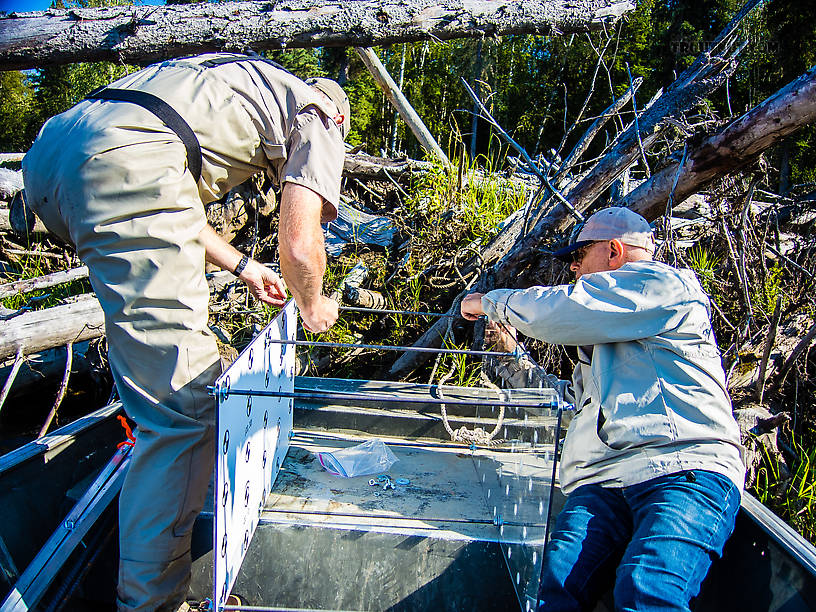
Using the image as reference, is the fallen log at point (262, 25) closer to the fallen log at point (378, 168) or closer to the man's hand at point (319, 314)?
the fallen log at point (378, 168)

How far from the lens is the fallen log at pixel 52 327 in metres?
3.09

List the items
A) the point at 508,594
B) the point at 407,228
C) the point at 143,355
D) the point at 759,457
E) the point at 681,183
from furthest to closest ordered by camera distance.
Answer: the point at 407,228
the point at 759,457
the point at 681,183
the point at 508,594
the point at 143,355

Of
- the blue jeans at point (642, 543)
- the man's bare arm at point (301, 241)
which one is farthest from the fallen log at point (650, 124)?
the blue jeans at point (642, 543)

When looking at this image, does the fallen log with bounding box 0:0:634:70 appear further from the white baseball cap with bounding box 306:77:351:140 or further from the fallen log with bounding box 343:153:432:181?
the white baseball cap with bounding box 306:77:351:140

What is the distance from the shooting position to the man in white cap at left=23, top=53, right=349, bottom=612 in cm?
181

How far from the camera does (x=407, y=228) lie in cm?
457

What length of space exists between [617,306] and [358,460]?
1.44m

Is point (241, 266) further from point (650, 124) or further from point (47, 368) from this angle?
point (47, 368)

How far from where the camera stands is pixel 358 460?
274 cm

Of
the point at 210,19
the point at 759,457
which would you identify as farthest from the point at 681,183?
the point at 210,19

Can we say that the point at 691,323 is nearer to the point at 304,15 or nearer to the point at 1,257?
the point at 304,15

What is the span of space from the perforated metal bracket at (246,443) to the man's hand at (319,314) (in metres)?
0.14

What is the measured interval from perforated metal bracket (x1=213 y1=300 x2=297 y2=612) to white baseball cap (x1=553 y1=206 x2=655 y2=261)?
4.18 ft

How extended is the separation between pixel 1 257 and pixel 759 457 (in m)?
5.49
